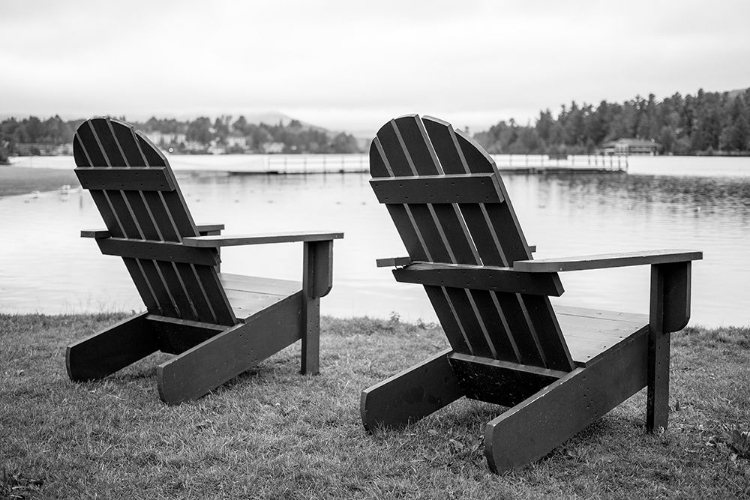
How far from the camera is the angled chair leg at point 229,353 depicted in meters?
3.96

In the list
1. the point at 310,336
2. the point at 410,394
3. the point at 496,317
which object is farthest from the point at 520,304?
the point at 310,336

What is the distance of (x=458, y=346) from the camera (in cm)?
361

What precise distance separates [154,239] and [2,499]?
5.86ft

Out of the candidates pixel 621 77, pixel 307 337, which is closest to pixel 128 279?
pixel 307 337

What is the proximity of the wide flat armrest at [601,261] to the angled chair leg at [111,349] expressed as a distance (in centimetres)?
250

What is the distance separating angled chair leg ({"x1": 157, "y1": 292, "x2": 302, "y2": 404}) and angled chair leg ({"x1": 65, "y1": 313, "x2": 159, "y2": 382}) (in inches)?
26.9

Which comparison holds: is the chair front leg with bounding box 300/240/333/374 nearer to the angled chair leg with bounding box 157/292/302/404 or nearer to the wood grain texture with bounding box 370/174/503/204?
the angled chair leg with bounding box 157/292/302/404

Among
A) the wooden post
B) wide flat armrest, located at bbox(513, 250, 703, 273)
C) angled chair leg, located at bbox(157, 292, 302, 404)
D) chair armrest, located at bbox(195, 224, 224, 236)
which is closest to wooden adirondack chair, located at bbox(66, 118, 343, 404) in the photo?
angled chair leg, located at bbox(157, 292, 302, 404)

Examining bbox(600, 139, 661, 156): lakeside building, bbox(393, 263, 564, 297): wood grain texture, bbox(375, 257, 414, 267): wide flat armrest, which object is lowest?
bbox(393, 263, 564, 297): wood grain texture

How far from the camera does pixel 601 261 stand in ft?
10.1

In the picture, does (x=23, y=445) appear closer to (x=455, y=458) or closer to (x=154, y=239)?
(x=154, y=239)

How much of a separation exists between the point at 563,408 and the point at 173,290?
Result: 223 cm

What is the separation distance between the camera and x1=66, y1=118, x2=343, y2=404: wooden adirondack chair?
4.04 meters

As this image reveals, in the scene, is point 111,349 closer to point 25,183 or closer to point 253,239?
point 253,239
